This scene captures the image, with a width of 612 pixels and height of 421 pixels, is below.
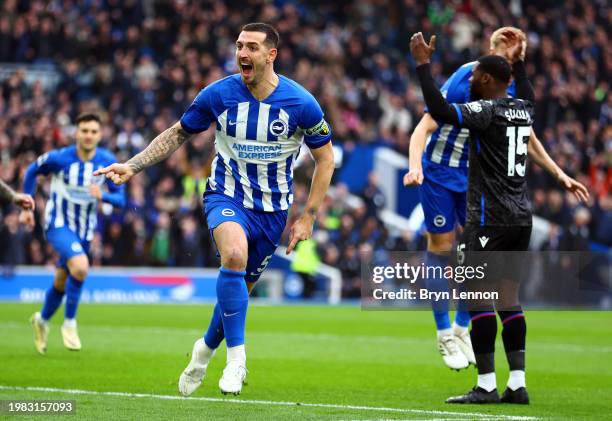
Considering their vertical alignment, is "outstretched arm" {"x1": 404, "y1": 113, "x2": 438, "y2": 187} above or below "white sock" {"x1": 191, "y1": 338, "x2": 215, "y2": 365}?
above

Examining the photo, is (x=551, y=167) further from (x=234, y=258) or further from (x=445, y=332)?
(x=234, y=258)

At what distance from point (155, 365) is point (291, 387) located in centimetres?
210

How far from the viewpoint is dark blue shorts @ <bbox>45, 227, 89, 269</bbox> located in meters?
12.7

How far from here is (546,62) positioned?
29.9 meters

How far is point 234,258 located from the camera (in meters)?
7.63

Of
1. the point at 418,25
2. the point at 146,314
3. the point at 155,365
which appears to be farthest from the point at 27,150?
the point at 155,365

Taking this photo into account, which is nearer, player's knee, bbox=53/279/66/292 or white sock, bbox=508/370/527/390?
white sock, bbox=508/370/527/390

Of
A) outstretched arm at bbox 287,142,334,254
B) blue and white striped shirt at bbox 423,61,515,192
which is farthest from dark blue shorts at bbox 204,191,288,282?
blue and white striped shirt at bbox 423,61,515,192

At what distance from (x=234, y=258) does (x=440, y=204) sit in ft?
11.5

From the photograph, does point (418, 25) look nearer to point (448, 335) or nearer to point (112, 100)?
point (112, 100)

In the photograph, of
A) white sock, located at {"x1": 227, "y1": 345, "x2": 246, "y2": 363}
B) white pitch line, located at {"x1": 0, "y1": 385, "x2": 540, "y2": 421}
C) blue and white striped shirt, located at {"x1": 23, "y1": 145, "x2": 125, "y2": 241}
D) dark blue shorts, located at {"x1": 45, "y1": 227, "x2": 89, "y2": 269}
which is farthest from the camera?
blue and white striped shirt, located at {"x1": 23, "y1": 145, "x2": 125, "y2": 241}

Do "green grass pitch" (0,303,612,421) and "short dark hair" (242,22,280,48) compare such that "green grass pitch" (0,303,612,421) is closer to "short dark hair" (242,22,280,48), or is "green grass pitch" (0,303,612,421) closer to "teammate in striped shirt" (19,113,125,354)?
"teammate in striped shirt" (19,113,125,354)

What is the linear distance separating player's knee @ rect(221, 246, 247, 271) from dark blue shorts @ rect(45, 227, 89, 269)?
212 inches

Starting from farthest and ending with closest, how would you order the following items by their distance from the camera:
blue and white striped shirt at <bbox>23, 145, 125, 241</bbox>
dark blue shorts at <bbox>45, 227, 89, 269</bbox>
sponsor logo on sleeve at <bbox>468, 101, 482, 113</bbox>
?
blue and white striped shirt at <bbox>23, 145, 125, 241</bbox>
dark blue shorts at <bbox>45, 227, 89, 269</bbox>
sponsor logo on sleeve at <bbox>468, 101, 482, 113</bbox>
